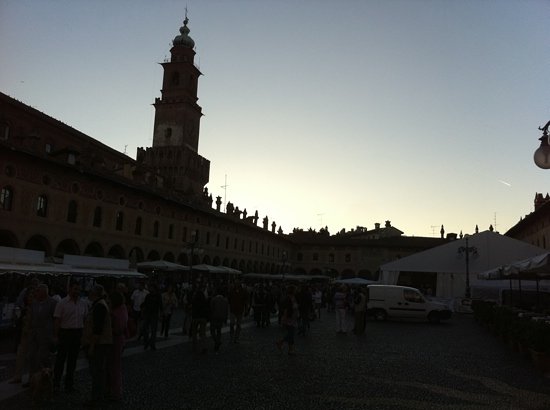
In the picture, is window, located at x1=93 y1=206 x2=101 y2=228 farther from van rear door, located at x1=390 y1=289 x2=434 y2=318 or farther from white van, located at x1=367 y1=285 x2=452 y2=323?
van rear door, located at x1=390 y1=289 x2=434 y2=318

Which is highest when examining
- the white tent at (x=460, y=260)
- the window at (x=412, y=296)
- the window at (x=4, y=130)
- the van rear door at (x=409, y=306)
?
the window at (x=4, y=130)

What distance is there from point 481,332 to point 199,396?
15.7 m

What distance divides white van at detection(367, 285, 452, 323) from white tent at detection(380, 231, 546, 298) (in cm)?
886

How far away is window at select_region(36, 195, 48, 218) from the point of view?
1032 inches

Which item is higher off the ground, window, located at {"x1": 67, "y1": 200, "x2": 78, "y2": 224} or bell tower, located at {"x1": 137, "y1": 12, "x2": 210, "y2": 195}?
bell tower, located at {"x1": 137, "y1": 12, "x2": 210, "y2": 195}

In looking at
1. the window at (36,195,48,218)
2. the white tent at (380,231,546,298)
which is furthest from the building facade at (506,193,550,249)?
the window at (36,195,48,218)

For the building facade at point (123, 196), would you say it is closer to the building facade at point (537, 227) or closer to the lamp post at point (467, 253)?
the lamp post at point (467, 253)

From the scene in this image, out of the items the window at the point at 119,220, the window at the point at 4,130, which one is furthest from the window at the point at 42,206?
the window at the point at 4,130

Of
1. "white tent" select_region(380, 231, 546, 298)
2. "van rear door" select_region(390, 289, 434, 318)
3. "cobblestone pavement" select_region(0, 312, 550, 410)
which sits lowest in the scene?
"cobblestone pavement" select_region(0, 312, 550, 410)

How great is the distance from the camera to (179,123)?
73375 mm

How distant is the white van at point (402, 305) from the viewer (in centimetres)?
2392

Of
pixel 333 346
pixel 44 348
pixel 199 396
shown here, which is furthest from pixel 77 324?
pixel 333 346

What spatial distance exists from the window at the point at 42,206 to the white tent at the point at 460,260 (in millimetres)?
21265

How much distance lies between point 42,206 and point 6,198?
2366 millimetres
